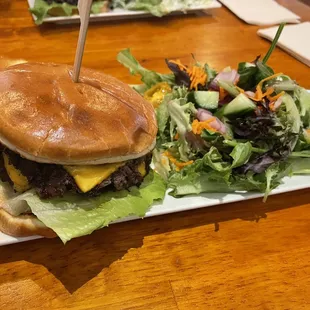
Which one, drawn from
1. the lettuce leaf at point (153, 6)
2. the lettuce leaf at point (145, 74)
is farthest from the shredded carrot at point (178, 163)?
the lettuce leaf at point (153, 6)

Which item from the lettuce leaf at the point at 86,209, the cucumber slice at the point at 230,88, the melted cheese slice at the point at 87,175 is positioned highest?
the cucumber slice at the point at 230,88

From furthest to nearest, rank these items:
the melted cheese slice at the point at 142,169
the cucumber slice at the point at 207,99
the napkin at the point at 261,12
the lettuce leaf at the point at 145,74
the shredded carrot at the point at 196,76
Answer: the napkin at the point at 261,12, the lettuce leaf at the point at 145,74, the shredded carrot at the point at 196,76, the cucumber slice at the point at 207,99, the melted cheese slice at the point at 142,169

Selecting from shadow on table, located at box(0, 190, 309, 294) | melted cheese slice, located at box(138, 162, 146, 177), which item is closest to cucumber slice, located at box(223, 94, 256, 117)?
shadow on table, located at box(0, 190, 309, 294)

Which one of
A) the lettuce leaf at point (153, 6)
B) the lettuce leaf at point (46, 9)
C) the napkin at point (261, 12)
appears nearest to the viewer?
the lettuce leaf at point (46, 9)

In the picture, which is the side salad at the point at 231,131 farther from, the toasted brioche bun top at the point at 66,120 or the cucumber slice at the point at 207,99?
the toasted brioche bun top at the point at 66,120

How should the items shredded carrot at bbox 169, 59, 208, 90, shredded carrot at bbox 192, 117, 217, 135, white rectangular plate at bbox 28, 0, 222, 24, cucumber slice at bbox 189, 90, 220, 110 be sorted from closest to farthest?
1. shredded carrot at bbox 192, 117, 217, 135
2. cucumber slice at bbox 189, 90, 220, 110
3. shredded carrot at bbox 169, 59, 208, 90
4. white rectangular plate at bbox 28, 0, 222, 24

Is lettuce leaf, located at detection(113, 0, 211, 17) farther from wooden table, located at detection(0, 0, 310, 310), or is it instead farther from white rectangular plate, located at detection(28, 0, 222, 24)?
wooden table, located at detection(0, 0, 310, 310)

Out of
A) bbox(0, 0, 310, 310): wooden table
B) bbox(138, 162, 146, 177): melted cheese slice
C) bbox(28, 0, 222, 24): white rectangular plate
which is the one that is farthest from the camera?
bbox(28, 0, 222, 24): white rectangular plate

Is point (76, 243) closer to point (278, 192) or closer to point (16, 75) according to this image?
point (16, 75)
